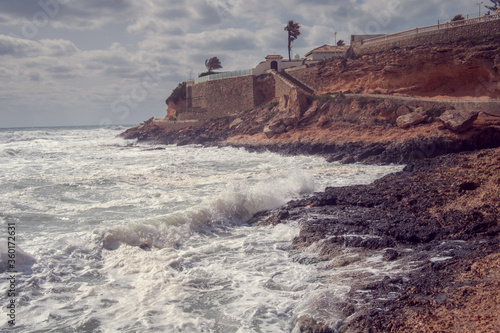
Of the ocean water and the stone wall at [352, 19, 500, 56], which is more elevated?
the stone wall at [352, 19, 500, 56]

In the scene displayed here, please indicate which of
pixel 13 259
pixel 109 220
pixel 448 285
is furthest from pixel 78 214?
pixel 448 285

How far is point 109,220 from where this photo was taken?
9383 mm

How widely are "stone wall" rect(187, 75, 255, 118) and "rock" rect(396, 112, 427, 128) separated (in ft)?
43.9

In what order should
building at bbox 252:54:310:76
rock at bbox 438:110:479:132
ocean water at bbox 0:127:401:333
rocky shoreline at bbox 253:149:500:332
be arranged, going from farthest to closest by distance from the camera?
building at bbox 252:54:310:76 → rock at bbox 438:110:479:132 → ocean water at bbox 0:127:401:333 → rocky shoreline at bbox 253:149:500:332

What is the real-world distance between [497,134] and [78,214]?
15.0 meters

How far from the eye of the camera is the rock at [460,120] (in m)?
16.4

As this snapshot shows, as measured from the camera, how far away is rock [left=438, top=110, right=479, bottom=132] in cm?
1642

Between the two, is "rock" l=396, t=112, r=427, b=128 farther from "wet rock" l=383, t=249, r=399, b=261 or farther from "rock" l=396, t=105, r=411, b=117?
"wet rock" l=383, t=249, r=399, b=261

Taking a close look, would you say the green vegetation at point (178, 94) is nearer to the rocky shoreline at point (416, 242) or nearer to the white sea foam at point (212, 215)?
the white sea foam at point (212, 215)

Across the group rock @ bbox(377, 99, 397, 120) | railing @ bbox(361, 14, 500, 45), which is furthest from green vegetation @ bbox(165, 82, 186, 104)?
rock @ bbox(377, 99, 397, 120)

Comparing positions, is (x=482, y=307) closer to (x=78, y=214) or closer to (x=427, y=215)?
(x=427, y=215)

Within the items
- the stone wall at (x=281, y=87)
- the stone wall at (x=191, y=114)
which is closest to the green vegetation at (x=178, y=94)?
the stone wall at (x=191, y=114)

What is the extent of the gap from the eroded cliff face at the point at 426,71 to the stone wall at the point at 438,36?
40 centimetres

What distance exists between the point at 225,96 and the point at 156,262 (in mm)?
26726
